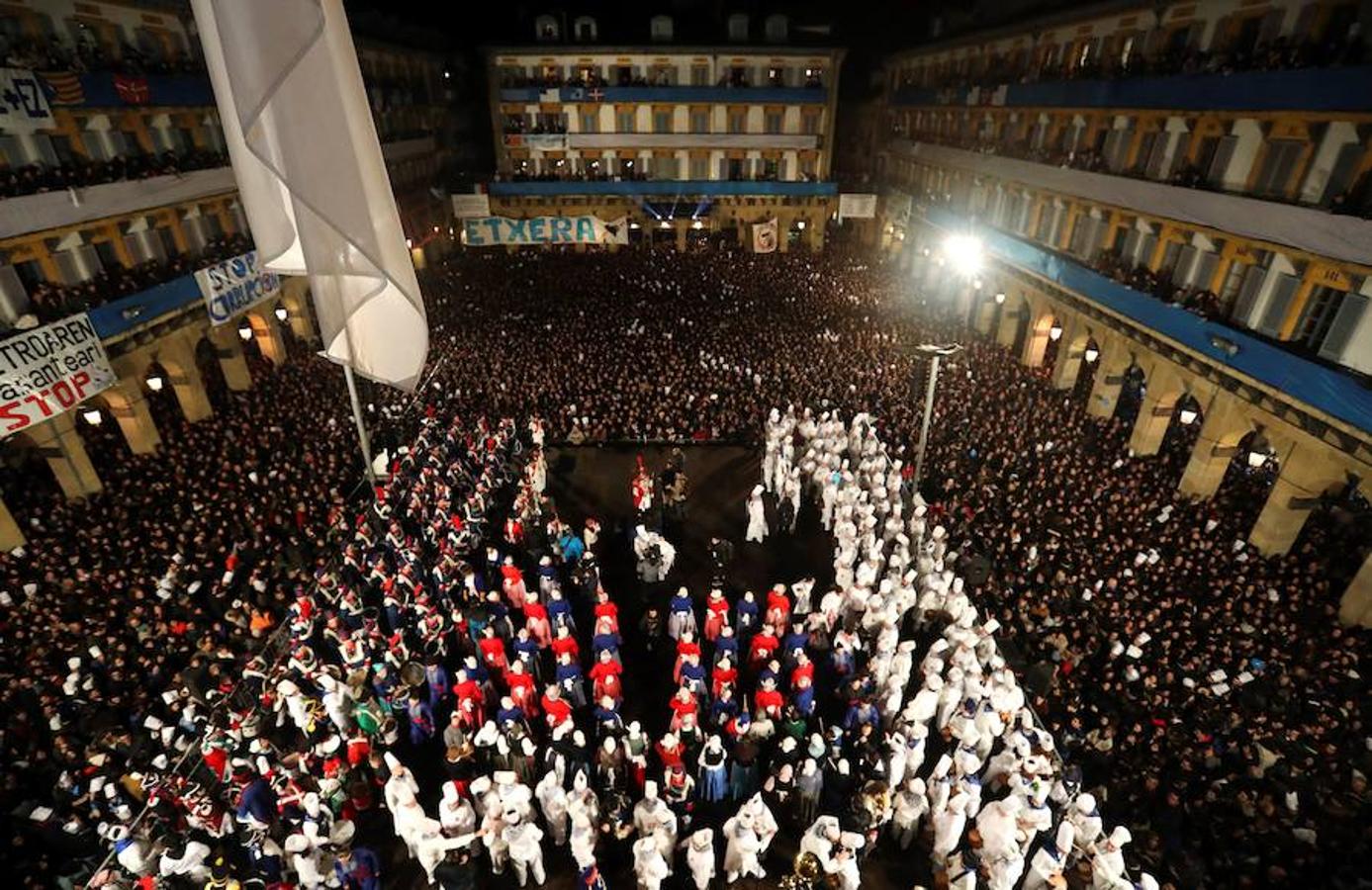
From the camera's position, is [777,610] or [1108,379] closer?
[777,610]

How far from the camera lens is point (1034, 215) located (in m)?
25.8

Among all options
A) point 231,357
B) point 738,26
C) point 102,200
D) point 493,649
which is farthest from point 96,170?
point 738,26

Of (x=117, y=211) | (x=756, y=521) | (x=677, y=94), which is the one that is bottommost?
(x=756, y=521)

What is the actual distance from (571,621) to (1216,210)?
17672 millimetres

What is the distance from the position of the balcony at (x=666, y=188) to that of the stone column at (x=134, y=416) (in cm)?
2369

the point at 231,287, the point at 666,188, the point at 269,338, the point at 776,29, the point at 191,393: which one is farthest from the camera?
the point at 666,188

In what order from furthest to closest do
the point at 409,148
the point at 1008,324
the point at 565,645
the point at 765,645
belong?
the point at 409,148
the point at 1008,324
the point at 765,645
the point at 565,645

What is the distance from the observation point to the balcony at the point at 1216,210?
13.8m

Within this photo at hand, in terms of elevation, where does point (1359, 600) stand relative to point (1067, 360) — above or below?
below

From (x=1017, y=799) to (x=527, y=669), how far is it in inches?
288

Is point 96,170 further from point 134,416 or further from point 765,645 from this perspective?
point 765,645

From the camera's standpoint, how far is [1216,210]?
55.8 ft

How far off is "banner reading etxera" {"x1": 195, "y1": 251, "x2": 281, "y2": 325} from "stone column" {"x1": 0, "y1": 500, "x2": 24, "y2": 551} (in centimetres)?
704

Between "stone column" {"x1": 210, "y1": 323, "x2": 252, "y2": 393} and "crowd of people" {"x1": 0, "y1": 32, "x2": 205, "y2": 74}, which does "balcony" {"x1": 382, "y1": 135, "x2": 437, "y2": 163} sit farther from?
"stone column" {"x1": 210, "y1": 323, "x2": 252, "y2": 393}
